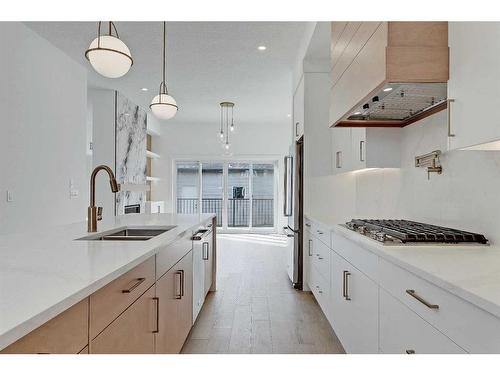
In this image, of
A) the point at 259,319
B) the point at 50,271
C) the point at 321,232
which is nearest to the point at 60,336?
the point at 50,271

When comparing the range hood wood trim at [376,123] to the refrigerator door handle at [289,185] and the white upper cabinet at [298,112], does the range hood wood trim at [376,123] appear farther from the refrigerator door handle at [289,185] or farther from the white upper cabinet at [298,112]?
the refrigerator door handle at [289,185]

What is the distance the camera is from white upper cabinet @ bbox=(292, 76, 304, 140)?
166 inches

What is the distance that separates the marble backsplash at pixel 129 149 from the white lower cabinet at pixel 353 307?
4.66m

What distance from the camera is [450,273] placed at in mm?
1150

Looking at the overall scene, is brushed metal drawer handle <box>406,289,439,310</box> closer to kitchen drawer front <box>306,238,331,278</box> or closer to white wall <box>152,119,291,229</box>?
kitchen drawer front <box>306,238,331,278</box>

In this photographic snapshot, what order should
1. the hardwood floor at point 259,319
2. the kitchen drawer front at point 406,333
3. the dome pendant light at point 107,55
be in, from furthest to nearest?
1. the hardwood floor at point 259,319
2. the dome pendant light at point 107,55
3. the kitchen drawer front at point 406,333

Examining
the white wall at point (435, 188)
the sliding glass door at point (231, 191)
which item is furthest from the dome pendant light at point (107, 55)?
the sliding glass door at point (231, 191)

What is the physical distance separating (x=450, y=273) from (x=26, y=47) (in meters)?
4.31

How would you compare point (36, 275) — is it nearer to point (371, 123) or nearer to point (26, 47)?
point (371, 123)

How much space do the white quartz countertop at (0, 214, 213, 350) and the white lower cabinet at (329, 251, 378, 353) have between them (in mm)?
1066

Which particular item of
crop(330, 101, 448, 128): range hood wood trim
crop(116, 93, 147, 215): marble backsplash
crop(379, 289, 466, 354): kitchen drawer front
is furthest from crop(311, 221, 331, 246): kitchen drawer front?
crop(116, 93, 147, 215): marble backsplash

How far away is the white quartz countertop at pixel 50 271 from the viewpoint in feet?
2.41

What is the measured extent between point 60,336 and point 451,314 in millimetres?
1062
